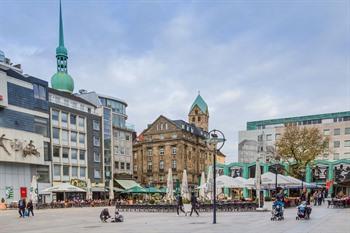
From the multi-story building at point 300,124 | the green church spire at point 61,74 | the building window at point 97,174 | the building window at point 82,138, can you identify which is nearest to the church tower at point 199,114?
the multi-story building at point 300,124

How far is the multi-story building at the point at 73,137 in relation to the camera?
221 feet

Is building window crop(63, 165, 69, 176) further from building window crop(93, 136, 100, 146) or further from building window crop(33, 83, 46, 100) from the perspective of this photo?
building window crop(33, 83, 46, 100)

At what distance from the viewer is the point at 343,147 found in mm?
93000

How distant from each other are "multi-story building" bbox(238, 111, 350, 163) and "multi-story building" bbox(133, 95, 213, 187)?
12570 millimetres

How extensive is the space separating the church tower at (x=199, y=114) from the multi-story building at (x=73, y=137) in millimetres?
58756

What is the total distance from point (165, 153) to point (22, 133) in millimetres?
45330

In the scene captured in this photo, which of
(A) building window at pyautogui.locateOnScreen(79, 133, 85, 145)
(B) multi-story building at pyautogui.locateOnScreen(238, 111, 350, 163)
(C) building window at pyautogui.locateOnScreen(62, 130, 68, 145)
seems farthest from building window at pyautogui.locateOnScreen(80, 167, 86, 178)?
(B) multi-story building at pyautogui.locateOnScreen(238, 111, 350, 163)

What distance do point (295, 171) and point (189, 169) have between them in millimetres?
48443

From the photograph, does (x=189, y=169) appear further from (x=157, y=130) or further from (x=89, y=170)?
(x=89, y=170)

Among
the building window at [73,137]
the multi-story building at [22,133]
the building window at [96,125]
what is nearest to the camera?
the multi-story building at [22,133]

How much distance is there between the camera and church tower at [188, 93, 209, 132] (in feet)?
435

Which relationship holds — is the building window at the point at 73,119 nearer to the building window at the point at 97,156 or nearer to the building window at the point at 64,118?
the building window at the point at 64,118

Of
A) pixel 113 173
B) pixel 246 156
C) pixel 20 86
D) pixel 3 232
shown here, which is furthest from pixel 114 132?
pixel 3 232

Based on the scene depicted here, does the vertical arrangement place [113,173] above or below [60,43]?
below
